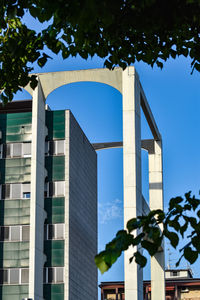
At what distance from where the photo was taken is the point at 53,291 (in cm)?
5528

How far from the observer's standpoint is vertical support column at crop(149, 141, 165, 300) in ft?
185

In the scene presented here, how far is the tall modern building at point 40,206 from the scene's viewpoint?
54531 millimetres

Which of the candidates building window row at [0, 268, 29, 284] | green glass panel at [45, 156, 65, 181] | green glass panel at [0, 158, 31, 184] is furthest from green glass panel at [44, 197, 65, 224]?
building window row at [0, 268, 29, 284]

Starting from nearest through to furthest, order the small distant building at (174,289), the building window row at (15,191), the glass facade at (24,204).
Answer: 1. the glass facade at (24,204)
2. the building window row at (15,191)
3. the small distant building at (174,289)

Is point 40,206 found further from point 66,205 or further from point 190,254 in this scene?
point 190,254

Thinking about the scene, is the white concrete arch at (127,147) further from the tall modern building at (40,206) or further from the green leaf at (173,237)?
the green leaf at (173,237)

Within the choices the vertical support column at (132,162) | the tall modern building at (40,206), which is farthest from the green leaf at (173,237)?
the tall modern building at (40,206)

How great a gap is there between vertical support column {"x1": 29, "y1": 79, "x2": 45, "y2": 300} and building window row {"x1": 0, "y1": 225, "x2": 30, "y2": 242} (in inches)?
44.4

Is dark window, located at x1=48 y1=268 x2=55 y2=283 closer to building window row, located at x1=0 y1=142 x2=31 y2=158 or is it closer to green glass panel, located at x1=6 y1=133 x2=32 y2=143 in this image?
building window row, located at x1=0 y1=142 x2=31 y2=158

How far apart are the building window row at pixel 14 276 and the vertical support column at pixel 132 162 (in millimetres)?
13548

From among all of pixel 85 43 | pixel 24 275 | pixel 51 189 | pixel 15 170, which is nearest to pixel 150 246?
pixel 85 43

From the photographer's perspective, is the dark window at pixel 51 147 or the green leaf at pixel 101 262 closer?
the green leaf at pixel 101 262

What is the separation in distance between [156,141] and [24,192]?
13.2 metres

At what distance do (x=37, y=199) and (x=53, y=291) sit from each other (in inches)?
314
